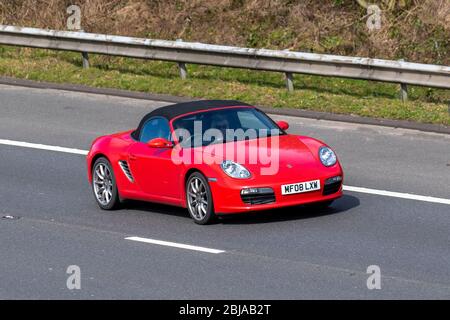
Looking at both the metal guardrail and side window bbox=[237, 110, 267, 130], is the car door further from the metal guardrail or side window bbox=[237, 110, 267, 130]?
the metal guardrail

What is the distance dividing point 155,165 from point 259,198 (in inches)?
63.0

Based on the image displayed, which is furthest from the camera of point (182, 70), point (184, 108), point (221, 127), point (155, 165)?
point (182, 70)

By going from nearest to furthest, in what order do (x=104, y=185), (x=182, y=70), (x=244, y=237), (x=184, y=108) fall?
(x=244, y=237)
(x=184, y=108)
(x=104, y=185)
(x=182, y=70)

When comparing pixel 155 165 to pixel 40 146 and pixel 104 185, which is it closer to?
pixel 104 185

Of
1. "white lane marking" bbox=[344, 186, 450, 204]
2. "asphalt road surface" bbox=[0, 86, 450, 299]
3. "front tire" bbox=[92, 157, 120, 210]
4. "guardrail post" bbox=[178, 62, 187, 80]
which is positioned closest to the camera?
"asphalt road surface" bbox=[0, 86, 450, 299]

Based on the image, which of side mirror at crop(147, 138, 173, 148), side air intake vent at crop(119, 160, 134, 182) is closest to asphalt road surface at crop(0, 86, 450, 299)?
side air intake vent at crop(119, 160, 134, 182)

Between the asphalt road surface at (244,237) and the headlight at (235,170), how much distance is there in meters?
0.61

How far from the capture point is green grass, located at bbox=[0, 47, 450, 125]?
847 inches

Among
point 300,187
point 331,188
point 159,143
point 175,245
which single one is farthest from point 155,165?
point 331,188

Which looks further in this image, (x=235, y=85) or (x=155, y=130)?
(x=235, y=85)

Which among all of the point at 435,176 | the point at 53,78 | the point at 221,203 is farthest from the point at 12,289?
the point at 53,78

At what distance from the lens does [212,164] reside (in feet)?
49.0

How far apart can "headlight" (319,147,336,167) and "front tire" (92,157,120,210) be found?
8.94 ft

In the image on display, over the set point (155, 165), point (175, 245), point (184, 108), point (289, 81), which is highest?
point (184, 108)
